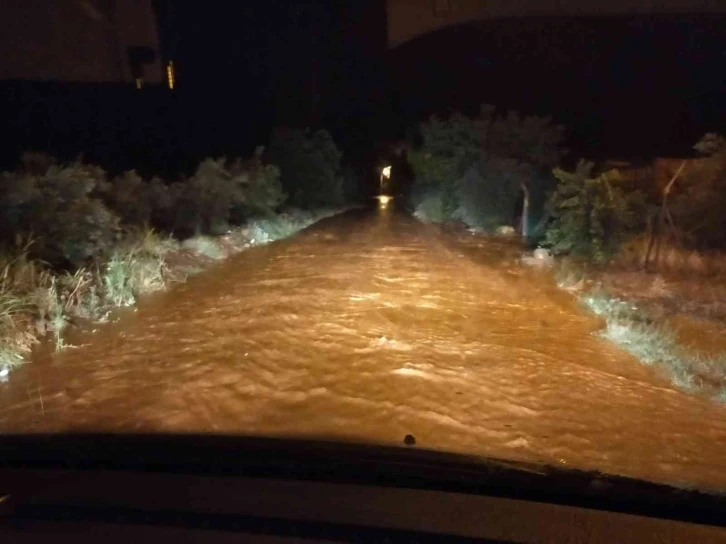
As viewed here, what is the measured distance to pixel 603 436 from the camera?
7156mm

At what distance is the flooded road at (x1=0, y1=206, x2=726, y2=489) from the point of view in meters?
7.14

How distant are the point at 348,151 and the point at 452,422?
33.7 m

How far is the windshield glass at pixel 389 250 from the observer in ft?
25.8

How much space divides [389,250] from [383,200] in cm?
2077

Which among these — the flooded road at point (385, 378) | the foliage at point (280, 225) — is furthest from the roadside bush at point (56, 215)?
the foliage at point (280, 225)

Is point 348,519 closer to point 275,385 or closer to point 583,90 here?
point 275,385

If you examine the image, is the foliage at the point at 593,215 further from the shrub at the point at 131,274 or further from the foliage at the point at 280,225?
the foliage at the point at 280,225

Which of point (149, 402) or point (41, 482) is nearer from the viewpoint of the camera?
point (41, 482)

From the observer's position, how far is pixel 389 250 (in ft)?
59.6

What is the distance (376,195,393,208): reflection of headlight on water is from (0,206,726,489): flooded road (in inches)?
854

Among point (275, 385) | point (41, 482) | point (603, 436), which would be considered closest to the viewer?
point (41, 482)

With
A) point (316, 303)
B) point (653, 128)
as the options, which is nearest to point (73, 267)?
point (316, 303)

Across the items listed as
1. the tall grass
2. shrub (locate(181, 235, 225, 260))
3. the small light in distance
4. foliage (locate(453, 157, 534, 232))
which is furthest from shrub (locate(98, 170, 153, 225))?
the small light in distance

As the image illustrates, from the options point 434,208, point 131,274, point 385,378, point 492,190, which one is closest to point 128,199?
point 131,274
